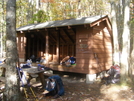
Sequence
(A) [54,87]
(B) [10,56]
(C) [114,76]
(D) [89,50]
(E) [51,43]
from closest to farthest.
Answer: (B) [10,56] < (A) [54,87] < (C) [114,76] < (D) [89,50] < (E) [51,43]

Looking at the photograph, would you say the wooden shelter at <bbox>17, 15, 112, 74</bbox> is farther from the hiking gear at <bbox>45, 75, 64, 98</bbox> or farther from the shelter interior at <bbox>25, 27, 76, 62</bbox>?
the hiking gear at <bbox>45, 75, 64, 98</bbox>

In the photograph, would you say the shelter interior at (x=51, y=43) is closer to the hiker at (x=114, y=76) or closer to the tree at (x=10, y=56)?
the hiker at (x=114, y=76)

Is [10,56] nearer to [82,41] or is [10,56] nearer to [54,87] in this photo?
[54,87]

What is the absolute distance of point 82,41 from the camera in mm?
7789

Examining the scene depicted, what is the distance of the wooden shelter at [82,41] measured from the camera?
759cm

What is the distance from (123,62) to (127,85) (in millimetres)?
1115

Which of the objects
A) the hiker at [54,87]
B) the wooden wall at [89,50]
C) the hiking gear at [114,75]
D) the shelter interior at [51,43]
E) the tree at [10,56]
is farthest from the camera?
the shelter interior at [51,43]

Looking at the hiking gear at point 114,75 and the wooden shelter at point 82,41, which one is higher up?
the wooden shelter at point 82,41

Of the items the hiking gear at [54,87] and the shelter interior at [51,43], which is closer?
the hiking gear at [54,87]

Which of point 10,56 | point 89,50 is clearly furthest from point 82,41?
point 10,56

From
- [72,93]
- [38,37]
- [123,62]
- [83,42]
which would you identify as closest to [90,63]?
[83,42]

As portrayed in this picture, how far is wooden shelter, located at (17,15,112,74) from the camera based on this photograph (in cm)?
759

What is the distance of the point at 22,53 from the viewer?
424 inches

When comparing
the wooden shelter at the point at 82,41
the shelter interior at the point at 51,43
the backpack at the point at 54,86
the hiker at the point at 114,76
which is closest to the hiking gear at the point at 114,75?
the hiker at the point at 114,76
